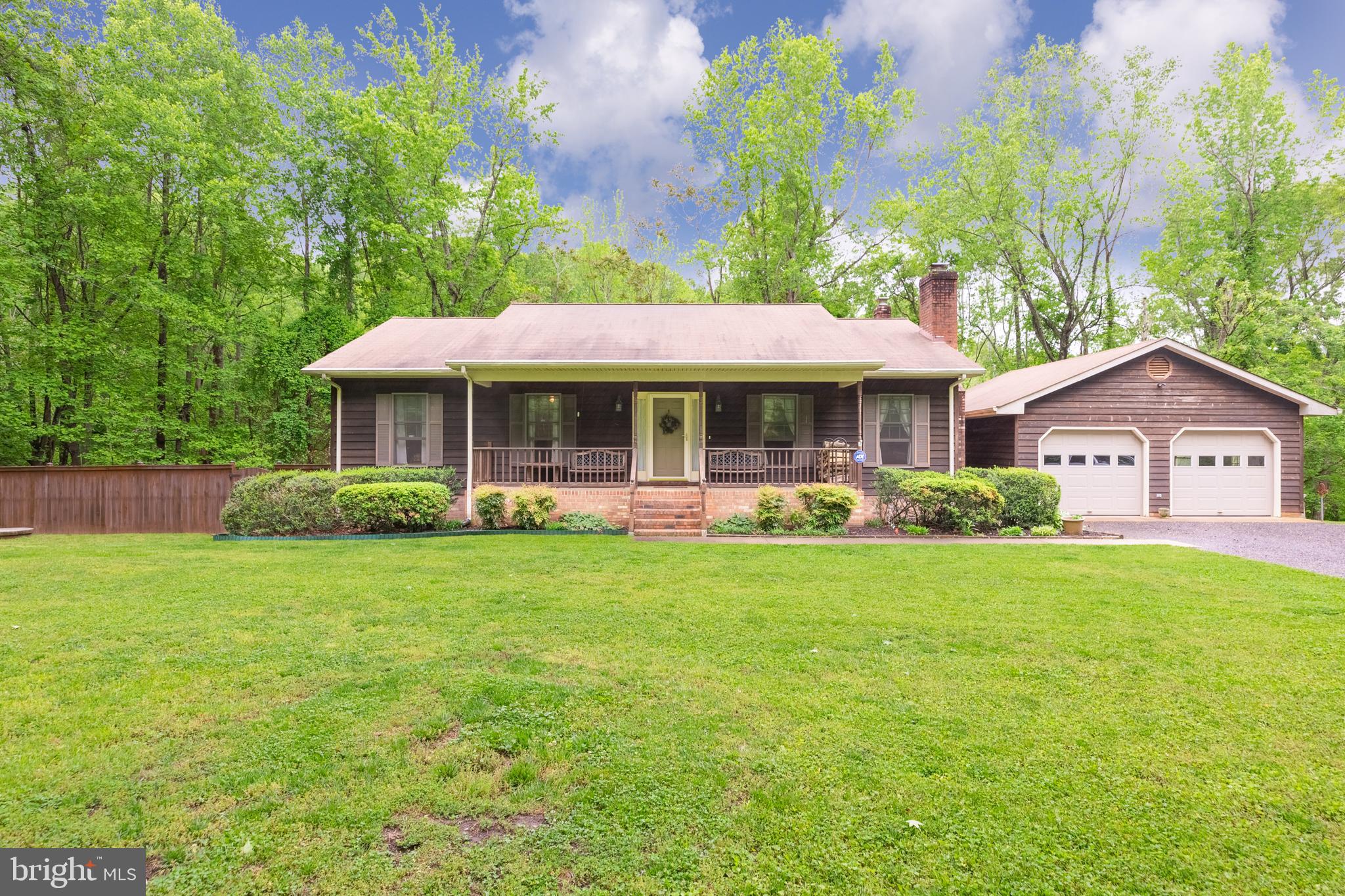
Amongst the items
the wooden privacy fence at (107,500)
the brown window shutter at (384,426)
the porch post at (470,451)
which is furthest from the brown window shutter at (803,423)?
the wooden privacy fence at (107,500)

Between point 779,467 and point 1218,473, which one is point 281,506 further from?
point 1218,473

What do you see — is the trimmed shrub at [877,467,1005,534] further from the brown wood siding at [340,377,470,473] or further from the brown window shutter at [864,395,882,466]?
the brown wood siding at [340,377,470,473]

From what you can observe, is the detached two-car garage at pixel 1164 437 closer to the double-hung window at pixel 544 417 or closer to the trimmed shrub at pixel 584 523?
the trimmed shrub at pixel 584 523

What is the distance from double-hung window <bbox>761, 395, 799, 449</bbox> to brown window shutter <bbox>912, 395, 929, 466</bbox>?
112 inches

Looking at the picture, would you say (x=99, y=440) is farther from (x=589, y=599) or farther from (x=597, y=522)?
(x=589, y=599)

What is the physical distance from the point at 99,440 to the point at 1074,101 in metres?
35.5

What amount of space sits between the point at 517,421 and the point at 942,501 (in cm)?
926

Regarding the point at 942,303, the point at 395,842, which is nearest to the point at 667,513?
the point at 395,842

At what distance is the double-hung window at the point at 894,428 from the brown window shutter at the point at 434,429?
1023 centimetres

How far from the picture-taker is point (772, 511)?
11.2 meters

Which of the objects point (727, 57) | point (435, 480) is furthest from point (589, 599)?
point (727, 57)

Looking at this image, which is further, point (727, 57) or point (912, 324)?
point (727, 57)

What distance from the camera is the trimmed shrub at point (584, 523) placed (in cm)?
1111

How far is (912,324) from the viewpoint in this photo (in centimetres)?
1560
